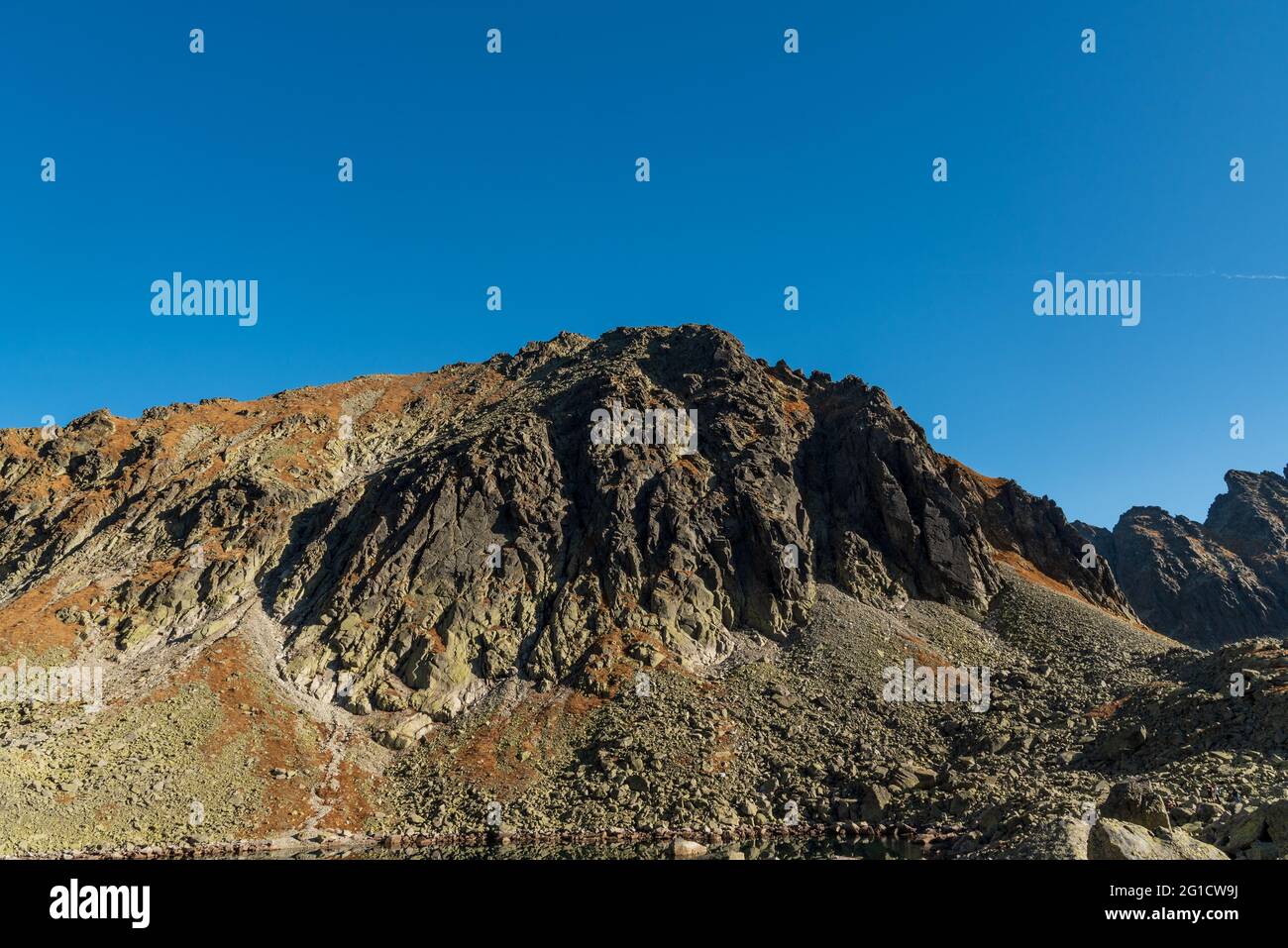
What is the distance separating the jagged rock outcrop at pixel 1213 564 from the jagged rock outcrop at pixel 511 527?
6332 centimetres

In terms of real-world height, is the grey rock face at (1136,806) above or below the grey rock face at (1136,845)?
below

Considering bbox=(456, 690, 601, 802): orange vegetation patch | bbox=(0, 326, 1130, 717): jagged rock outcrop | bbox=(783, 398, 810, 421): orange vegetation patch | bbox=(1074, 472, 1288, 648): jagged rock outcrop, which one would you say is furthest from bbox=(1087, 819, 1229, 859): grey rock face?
bbox=(1074, 472, 1288, 648): jagged rock outcrop

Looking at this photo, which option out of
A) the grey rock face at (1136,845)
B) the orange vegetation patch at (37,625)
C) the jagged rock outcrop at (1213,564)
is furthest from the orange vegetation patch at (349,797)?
the jagged rock outcrop at (1213,564)

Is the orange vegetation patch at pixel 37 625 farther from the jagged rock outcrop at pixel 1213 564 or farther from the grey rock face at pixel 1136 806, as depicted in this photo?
the jagged rock outcrop at pixel 1213 564

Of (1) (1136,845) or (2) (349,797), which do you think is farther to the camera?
(2) (349,797)

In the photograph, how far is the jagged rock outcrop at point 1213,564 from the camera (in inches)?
4899

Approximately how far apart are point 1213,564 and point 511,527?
143899mm

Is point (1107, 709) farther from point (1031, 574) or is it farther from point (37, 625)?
point (37, 625)

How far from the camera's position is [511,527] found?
76875mm

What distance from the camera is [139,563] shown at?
72.7m

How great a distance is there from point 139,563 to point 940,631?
85.8 meters

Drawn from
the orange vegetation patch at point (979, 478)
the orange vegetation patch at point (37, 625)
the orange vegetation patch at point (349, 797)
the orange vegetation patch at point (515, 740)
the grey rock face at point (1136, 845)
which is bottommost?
the orange vegetation patch at point (349, 797)

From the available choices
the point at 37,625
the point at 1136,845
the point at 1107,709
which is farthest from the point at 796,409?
the point at 37,625
